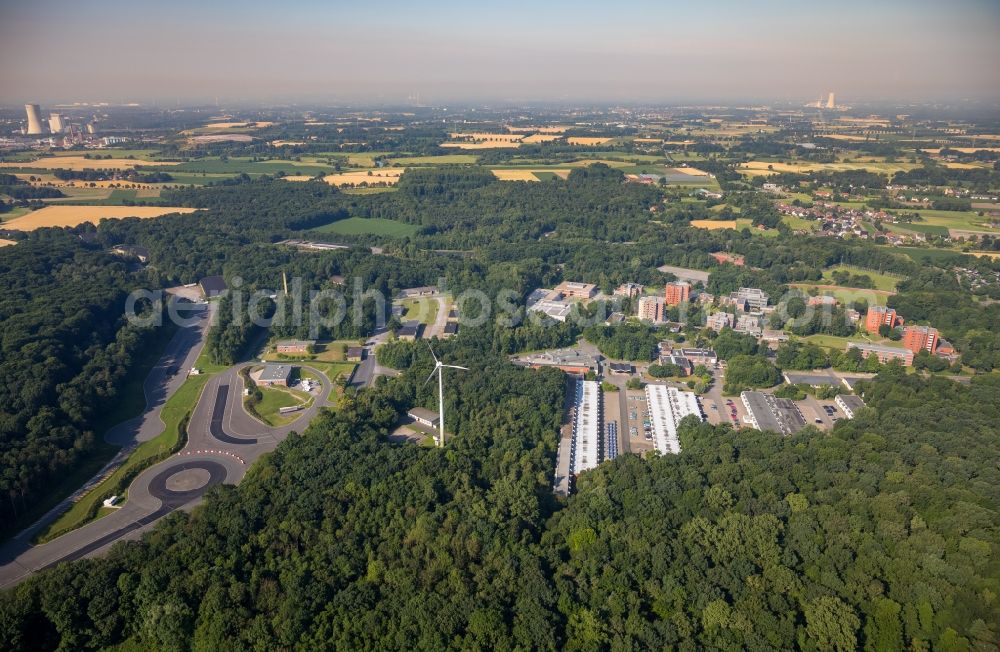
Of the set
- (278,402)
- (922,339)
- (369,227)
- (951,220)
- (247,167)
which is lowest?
(278,402)

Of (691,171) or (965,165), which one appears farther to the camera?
(691,171)

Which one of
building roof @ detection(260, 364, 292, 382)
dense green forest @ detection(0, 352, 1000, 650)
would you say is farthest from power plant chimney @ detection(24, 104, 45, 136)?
dense green forest @ detection(0, 352, 1000, 650)

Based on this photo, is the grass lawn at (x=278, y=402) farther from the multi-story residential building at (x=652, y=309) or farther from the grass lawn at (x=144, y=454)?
the multi-story residential building at (x=652, y=309)

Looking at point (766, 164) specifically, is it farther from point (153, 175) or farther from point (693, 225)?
point (153, 175)

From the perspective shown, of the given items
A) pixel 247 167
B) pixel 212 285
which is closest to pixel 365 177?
pixel 247 167

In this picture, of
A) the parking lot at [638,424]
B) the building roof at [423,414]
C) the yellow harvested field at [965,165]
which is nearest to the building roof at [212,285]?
the building roof at [423,414]

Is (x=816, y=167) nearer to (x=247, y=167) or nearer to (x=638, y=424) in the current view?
(x=638, y=424)

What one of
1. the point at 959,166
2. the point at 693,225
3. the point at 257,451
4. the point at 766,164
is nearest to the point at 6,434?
the point at 257,451
